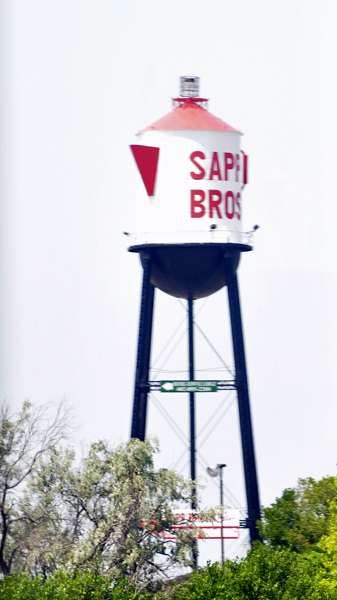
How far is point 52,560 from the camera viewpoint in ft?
171

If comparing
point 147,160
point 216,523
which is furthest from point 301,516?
point 147,160

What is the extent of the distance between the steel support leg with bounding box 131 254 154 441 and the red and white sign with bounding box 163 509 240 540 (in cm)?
412

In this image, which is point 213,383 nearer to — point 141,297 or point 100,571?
point 141,297

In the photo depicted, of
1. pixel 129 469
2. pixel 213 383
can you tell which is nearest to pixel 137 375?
pixel 213 383

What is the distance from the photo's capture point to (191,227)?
5966cm

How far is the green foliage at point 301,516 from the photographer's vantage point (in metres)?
61.2

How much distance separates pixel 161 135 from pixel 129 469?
517 inches

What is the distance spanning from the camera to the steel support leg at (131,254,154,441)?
6012 centimetres

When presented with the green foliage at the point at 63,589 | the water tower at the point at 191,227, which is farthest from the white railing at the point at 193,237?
the green foliage at the point at 63,589

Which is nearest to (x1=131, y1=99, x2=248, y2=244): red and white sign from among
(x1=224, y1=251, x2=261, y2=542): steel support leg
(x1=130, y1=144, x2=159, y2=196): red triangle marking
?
(x1=130, y1=144, x2=159, y2=196): red triangle marking

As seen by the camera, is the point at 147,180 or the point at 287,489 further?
the point at 287,489

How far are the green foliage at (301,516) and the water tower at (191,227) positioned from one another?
2.22 m

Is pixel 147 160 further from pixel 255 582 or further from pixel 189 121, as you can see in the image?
pixel 255 582

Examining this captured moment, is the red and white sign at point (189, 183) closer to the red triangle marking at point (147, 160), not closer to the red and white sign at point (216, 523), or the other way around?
the red triangle marking at point (147, 160)
